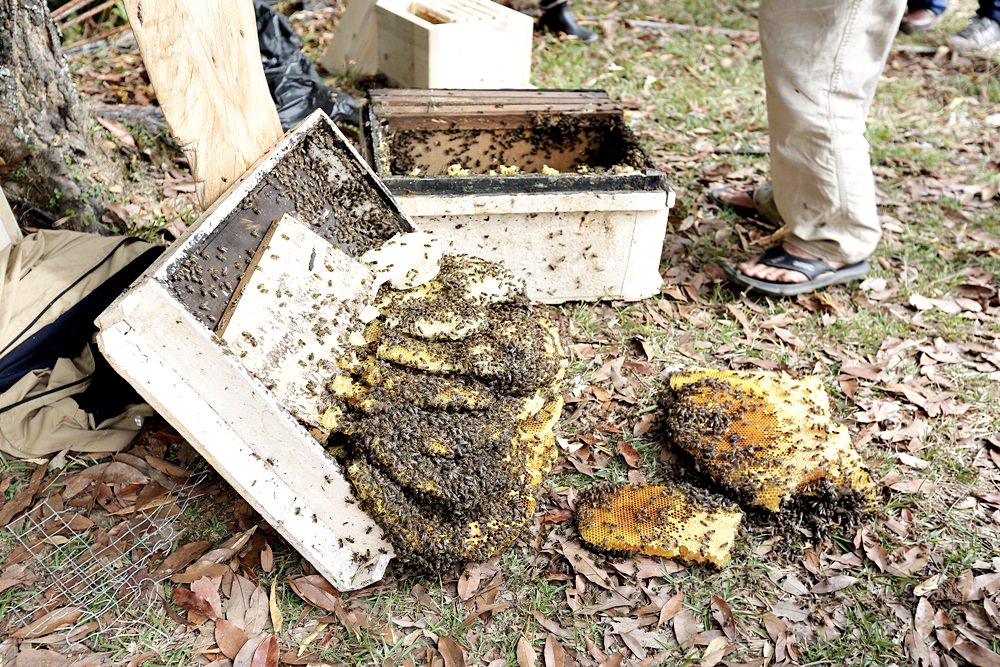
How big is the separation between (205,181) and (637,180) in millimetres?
1824

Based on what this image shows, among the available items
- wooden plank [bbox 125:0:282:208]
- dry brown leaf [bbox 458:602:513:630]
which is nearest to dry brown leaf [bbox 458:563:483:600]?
dry brown leaf [bbox 458:602:513:630]

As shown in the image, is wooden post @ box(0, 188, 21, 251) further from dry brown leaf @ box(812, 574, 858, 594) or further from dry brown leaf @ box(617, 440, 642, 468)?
dry brown leaf @ box(812, 574, 858, 594)

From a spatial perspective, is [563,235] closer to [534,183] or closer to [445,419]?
[534,183]

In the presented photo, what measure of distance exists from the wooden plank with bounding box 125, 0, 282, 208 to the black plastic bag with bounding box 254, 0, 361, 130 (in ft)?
6.94

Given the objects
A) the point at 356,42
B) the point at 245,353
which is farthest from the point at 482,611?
the point at 356,42

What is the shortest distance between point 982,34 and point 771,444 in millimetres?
6477

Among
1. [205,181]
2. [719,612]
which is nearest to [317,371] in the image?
[205,181]

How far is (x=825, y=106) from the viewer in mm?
3449

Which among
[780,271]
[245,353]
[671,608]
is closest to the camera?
[245,353]

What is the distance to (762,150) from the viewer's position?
5.36 meters

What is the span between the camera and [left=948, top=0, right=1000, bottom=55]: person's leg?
700cm

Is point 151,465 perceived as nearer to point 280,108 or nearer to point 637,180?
point 637,180

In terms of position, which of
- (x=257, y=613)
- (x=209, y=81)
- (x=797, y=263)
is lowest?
(x=257, y=613)

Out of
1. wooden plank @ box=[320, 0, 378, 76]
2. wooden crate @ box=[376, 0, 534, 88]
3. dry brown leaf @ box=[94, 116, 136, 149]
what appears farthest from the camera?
wooden plank @ box=[320, 0, 378, 76]
